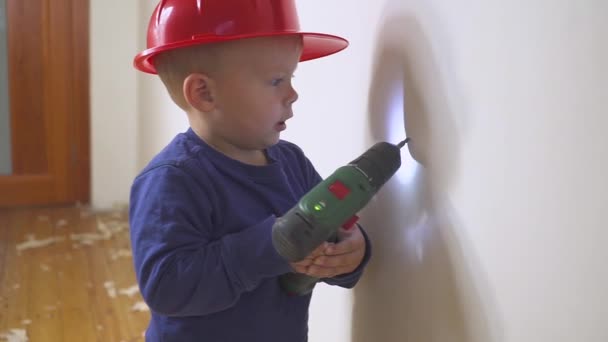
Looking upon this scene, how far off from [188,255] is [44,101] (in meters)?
2.33

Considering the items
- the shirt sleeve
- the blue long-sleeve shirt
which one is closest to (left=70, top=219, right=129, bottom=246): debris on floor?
the blue long-sleeve shirt

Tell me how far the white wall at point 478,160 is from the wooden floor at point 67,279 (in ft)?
3.48

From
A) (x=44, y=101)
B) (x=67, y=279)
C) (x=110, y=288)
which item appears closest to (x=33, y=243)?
(x=67, y=279)

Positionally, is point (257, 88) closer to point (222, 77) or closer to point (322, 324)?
point (222, 77)

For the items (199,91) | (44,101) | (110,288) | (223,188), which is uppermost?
(199,91)

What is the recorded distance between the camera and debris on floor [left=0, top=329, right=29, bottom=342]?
1.56m

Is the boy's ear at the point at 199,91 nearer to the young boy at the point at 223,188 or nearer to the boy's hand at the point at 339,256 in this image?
the young boy at the point at 223,188

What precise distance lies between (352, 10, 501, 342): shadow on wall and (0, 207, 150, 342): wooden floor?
109 centimetres

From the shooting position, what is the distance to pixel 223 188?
2.35ft

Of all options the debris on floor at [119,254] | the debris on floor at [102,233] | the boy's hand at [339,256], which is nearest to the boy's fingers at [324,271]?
the boy's hand at [339,256]

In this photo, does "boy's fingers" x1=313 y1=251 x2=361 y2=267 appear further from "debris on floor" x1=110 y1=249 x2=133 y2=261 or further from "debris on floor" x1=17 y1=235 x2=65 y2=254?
"debris on floor" x1=17 y1=235 x2=65 y2=254

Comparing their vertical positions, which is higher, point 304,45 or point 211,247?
point 304,45

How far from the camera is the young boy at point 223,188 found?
0.66 metres

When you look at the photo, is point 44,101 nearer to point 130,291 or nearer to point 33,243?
point 33,243
